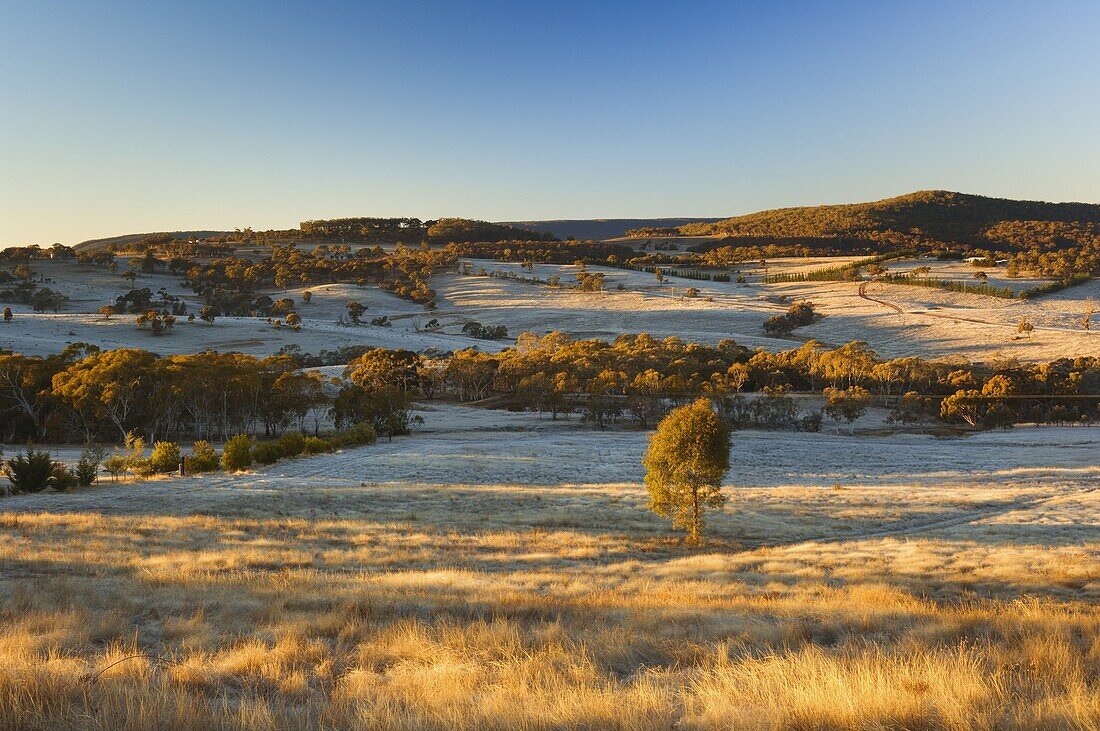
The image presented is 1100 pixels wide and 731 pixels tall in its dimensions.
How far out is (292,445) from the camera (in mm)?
47781

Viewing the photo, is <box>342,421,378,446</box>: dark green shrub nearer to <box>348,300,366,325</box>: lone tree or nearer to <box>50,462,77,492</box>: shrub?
<box>50,462,77,492</box>: shrub

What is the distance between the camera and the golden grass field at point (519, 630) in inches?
223

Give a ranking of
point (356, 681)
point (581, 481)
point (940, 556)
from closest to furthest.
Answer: point (356, 681) < point (940, 556) < point (581, 481)

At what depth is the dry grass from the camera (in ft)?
18.6

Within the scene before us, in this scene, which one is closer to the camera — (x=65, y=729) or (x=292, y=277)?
(x=65, y=729)

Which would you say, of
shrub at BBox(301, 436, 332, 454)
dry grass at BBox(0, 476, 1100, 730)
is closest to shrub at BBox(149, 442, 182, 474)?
shrub at BBox(301, 436, 332, 454)

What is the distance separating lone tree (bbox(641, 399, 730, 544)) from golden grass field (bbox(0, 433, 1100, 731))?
123 inches

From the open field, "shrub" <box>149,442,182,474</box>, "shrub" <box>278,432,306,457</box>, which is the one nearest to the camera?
"shrub" <box>149,442,182,474</box>

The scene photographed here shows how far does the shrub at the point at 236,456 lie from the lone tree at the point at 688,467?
86.2ft

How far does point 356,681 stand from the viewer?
6.99 meters

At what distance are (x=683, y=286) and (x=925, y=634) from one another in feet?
543

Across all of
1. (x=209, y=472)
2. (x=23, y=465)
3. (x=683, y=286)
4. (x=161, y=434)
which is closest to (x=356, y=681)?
(x=23, y=465)

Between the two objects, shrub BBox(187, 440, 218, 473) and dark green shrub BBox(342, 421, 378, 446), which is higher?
shrub BBox(187, 440, 218, 473)

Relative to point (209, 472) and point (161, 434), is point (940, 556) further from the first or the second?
point (161, 434)
